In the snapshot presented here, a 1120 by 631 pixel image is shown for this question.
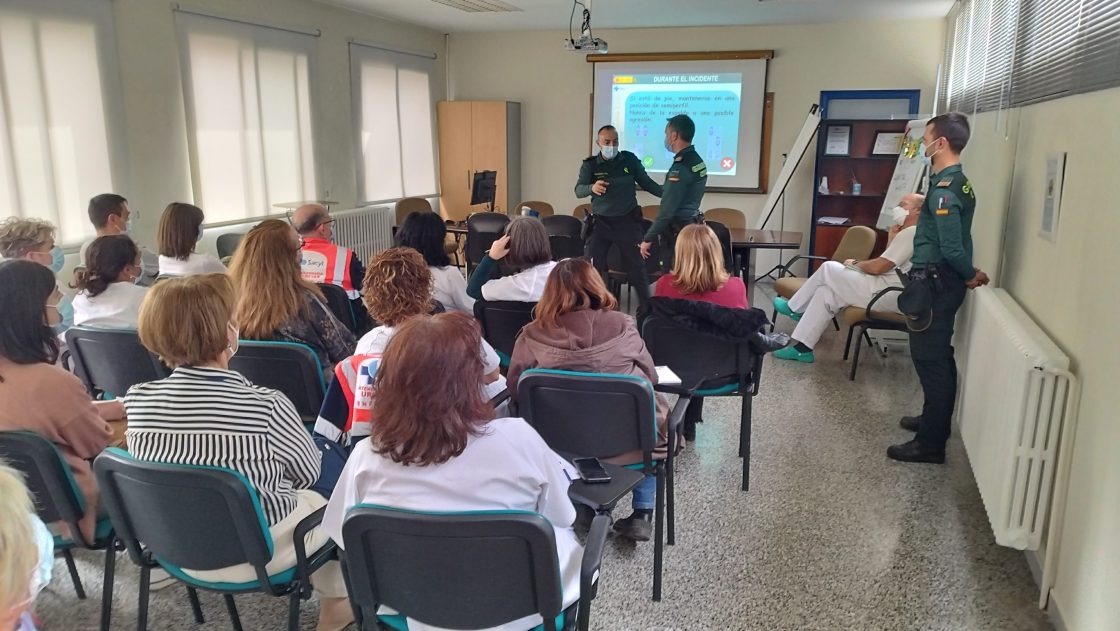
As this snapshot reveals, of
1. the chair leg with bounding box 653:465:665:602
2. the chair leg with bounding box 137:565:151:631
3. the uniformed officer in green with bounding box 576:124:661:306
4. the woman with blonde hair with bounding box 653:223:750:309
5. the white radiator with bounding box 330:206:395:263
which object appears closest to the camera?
the chair leg with bounding box 137:565:151:631

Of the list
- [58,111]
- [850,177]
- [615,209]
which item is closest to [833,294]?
[615,209]

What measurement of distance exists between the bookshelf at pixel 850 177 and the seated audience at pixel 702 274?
501 cm

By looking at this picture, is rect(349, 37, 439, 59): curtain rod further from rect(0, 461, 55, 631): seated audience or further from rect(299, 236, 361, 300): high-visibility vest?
rect(0, 461, 55, 631): seated audience

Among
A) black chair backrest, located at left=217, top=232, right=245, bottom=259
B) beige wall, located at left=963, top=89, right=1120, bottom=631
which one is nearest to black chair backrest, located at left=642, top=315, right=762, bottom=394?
beige wall, located at left=963, top=89, right=1120, bottom=631

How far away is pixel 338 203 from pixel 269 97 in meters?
1.32

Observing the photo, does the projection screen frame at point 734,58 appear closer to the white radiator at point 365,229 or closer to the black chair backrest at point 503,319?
the white radiator at point 365,229

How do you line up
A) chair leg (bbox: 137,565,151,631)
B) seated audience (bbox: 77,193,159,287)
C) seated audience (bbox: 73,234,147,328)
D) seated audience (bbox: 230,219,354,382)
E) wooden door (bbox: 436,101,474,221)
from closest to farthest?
chair leg (bbox: 137,565,151,631) → seated audience (bbox: 230,219,354,382) → seated audience (bbox: 73,234,147,328) → seated audience (bbox: 77,193,159,287) → wooden door (bbox: 436,101,474,221)

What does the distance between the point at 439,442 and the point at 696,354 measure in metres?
1.92

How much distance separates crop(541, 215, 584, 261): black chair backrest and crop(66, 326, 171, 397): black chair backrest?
12.8ft

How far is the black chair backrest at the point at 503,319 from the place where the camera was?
139 inches

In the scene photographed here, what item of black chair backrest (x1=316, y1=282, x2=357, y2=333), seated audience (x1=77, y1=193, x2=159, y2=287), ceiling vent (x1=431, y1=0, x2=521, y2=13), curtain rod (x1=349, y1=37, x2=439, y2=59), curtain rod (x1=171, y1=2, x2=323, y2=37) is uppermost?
ceiling vent (x1=431, y1=0, x2=521, y2=13)

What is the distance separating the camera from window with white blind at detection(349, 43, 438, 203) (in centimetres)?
786

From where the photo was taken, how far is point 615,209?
19.7 ft

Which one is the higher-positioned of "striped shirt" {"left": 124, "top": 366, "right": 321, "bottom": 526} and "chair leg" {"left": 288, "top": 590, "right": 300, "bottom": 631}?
"striped shirt" {"left": 124, "top": 366, "right": 321, "bottom": 526}
